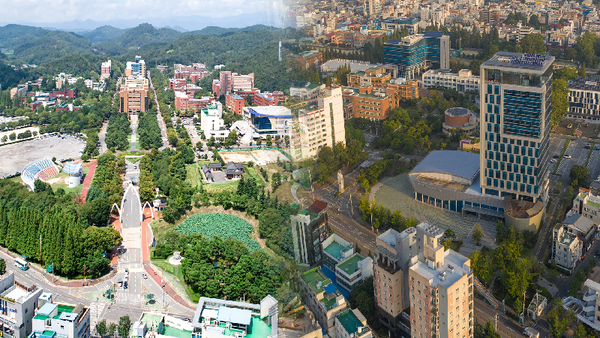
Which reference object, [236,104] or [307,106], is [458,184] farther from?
[236,104]

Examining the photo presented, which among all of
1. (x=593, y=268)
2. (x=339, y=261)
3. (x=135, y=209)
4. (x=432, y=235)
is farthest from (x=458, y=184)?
(x=135, y=209)

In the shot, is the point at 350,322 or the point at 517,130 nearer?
the point at 350,322

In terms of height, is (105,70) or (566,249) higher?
(105,70)

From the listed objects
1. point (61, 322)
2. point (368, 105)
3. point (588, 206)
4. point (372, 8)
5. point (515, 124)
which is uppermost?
point (372, 8)

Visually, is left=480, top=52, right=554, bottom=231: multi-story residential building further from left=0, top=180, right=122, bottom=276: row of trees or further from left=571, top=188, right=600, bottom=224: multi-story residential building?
left=0, top=180, right=122, bottom=276: row of trees

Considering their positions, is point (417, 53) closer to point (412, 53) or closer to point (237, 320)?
point (412, 53)

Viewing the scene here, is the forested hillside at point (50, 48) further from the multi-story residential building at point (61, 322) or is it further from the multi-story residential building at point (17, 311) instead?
the multi-story residential building at point (61, 322)

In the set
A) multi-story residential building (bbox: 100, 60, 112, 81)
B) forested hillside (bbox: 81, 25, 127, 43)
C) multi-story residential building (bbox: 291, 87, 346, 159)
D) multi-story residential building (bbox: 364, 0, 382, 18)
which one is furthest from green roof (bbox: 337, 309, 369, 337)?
forested hillside (bbox: 81, 25, 127, 43)

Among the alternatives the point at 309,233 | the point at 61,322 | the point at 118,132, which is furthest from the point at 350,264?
the point at 118,132
